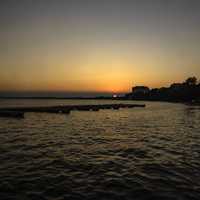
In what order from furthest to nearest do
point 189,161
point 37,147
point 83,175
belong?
point 37,147, point 189,161, point 83,175

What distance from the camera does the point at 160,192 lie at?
10.5 metres

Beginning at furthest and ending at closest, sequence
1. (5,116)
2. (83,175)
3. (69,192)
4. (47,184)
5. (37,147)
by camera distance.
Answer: (5,116)
(37,147)
(83,175)
(47,184)
(69,192)

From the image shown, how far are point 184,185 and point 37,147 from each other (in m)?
12.5

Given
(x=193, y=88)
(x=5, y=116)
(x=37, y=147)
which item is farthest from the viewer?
(x=193, y=88)

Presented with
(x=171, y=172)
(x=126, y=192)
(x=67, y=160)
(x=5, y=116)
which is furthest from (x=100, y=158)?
(x=5, y=116)

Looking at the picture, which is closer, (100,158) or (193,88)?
(100,158)

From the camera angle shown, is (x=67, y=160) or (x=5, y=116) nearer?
(x=67, y=160)

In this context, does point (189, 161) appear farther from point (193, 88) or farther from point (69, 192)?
point (193, 88)

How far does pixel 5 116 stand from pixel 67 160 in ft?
120

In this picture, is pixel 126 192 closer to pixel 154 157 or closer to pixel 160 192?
pixel 160 192

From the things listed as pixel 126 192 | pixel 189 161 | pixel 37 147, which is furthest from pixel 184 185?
pixel 37 147

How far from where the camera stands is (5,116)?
158 feet

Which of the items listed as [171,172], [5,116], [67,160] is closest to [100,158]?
[67,160]

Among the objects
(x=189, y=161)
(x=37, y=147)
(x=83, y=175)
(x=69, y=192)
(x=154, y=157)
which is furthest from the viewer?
(x=37, y=147)
